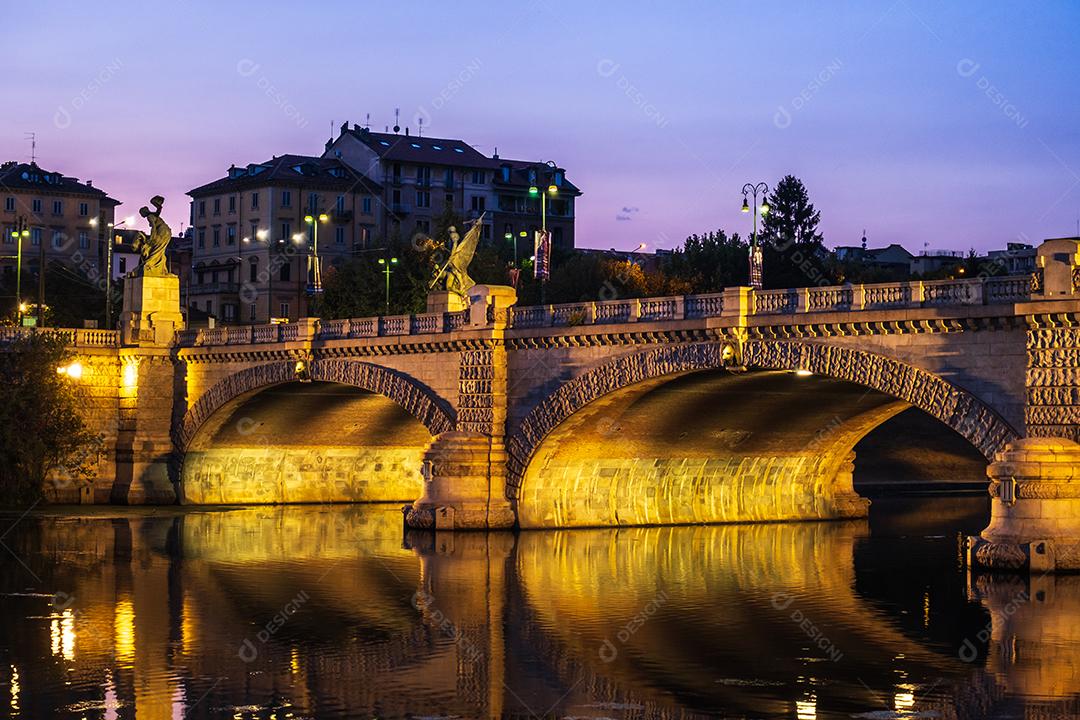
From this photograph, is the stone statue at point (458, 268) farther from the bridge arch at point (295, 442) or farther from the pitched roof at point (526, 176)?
the pitched roof at point (526, 176)

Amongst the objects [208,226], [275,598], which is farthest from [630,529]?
[208,226]

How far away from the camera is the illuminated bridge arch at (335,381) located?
63844 millimetres

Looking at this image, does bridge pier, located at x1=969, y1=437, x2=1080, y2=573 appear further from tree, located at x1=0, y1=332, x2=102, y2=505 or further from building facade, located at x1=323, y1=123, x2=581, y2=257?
building facade, located at x1=323, y1=123, x2=581, y2=257

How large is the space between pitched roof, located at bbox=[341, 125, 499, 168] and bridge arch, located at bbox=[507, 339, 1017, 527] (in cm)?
7892

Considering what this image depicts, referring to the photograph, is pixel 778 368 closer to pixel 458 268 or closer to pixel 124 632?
pixel 458 268

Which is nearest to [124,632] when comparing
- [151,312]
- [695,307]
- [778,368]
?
[778,368]

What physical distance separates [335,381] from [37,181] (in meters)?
97.8

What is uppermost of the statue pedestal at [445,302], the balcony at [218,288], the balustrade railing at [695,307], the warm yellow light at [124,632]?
the balcony at [218,288]

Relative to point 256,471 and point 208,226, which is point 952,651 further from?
point 208,226

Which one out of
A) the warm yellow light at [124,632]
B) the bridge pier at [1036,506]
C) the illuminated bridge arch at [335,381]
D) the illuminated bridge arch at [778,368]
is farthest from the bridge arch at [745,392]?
the warm yellow light at [124,632]

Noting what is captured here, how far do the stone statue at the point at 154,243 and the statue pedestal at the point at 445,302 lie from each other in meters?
17.3

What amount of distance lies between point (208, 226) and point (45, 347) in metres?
73.9

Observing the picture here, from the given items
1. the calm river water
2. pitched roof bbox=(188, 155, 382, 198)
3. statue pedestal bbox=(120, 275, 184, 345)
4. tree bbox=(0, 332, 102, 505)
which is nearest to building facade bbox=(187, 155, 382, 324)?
pitched roof bbox=(188, 155, 382, 198)

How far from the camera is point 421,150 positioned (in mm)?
146750
